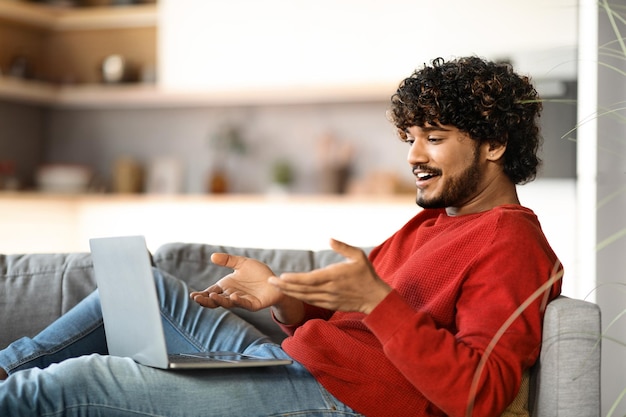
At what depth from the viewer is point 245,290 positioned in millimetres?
1986

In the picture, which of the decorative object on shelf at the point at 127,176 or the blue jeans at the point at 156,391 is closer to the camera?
the blue jeans at the point at 156,391

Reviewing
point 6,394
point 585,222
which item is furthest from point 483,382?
point 585,222

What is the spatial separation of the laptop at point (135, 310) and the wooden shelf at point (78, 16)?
355cm

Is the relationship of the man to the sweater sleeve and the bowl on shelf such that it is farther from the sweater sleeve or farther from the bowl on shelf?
the bowl on shelf

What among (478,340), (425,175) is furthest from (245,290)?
(478,340)

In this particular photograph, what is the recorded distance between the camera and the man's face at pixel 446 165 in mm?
1914

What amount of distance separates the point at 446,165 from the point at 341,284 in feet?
1.68

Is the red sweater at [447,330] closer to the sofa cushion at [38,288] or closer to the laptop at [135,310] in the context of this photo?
the laptop at [135,310]

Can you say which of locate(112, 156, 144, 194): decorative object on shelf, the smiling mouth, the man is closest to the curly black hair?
the man

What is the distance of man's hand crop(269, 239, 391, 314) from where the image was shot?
58.3 inches

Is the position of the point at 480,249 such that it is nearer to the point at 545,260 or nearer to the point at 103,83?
the point at 545,260

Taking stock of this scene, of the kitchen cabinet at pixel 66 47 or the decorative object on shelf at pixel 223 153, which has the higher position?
the kitchen cabinet at pixel 66 47

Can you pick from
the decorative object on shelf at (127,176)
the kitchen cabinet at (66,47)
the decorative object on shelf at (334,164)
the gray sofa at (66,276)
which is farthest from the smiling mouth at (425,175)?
the decorative object on shelf at (127,176)

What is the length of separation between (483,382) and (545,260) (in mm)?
289
